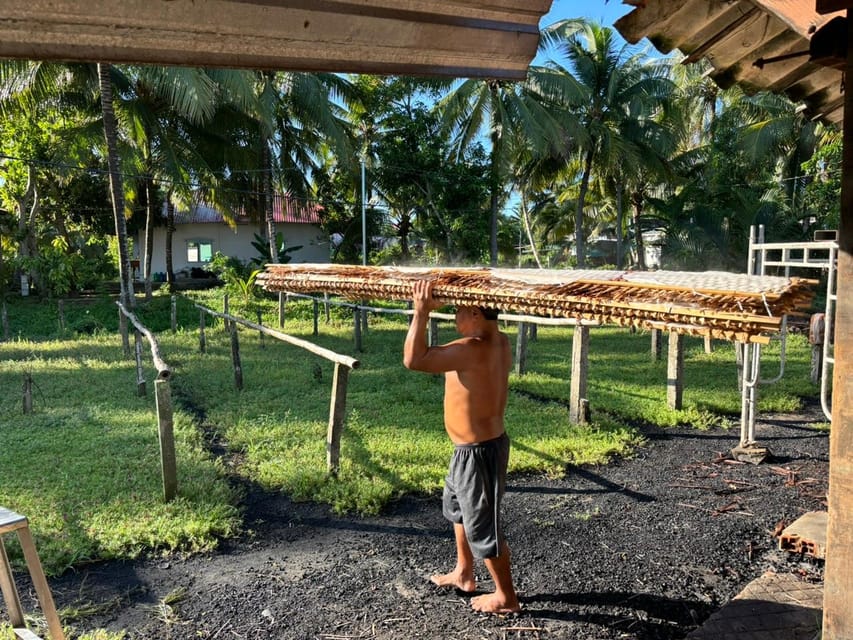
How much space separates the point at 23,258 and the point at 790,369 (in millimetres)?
18553

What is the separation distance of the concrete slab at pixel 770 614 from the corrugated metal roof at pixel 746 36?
8.48 ft

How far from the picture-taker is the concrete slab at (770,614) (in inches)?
120

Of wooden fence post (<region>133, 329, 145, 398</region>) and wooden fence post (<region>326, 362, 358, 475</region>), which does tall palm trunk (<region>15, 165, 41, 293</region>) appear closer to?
wooden fence post (<region>133, 329, 145, 398</region>)

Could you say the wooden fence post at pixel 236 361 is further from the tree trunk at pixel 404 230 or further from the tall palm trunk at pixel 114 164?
the tree trunk at pixel 404 230

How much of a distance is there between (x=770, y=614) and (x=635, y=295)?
2.22 meters

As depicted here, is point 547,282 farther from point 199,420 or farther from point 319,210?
point 319,210

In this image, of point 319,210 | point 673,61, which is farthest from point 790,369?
point 673,61

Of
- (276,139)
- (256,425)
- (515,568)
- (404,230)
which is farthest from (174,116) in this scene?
(515,568)

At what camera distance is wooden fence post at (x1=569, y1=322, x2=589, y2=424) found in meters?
6.85

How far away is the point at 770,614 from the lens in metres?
3.22

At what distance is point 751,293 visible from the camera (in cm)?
185

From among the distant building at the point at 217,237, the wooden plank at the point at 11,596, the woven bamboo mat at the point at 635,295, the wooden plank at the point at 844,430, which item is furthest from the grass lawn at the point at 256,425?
the distant building at the point at 217,237

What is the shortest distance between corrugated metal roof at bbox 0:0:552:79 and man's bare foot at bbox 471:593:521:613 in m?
2.58

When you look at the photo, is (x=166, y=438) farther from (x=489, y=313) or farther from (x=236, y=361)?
(x=236, y=361)
